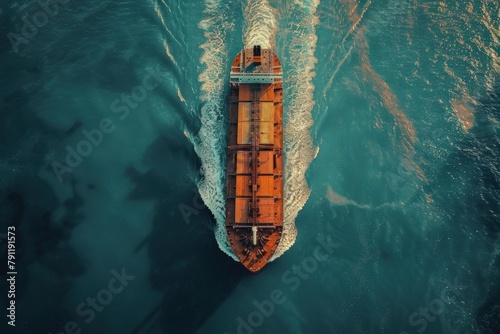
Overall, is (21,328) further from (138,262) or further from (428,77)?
(428,77)

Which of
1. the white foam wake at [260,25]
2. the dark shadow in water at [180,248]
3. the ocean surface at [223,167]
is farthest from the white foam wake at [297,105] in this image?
the dark shadow in water at [180,248]

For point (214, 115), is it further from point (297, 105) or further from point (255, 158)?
point (297, 105)

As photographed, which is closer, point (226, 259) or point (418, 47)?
Result: point (226, 259)

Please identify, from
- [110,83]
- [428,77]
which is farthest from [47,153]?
[428,77]

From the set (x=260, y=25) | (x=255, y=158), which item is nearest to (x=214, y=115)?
(x=255, y=158)

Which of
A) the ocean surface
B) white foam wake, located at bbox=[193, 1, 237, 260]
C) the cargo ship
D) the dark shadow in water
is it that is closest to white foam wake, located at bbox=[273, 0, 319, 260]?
the ocean surface

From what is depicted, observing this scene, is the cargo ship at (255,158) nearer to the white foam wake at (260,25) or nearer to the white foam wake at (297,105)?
the white foam wake at (297,105)

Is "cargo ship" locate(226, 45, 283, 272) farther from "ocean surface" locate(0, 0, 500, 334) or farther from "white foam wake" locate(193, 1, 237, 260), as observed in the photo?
"ocean surface" locate(0, 0, 500, 334)

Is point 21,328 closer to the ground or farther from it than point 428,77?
closer to the ground
